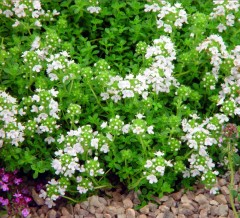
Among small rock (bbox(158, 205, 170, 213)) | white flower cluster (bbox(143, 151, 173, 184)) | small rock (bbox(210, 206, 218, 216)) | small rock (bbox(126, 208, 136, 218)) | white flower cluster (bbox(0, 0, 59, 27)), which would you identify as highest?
white flower cluster (bbox(0, 0, 59, 27))


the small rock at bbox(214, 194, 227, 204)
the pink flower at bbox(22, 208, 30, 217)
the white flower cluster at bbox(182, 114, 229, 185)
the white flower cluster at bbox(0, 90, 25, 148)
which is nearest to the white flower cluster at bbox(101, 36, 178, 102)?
the white flower cluster at bbox(182, 114, 229, 185)

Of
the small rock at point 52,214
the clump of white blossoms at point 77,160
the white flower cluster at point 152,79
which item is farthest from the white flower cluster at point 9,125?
the white flower cluster at point 152,79

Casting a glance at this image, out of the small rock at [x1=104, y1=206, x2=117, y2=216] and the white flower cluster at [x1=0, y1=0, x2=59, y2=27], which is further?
the white flower cluster at [x1=0, y1=0, x2=59, y2=27]

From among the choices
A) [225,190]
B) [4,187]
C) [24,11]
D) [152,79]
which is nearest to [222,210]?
[225,190]

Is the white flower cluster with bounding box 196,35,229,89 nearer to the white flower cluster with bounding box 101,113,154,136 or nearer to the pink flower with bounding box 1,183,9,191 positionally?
the white flower cluster with bounding box 101,113,154,136

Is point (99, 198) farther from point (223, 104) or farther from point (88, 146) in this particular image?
point (223, 104)

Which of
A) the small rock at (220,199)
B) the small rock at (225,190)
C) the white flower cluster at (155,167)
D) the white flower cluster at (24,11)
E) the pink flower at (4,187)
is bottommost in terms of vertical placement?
the pink flower at (4,187)

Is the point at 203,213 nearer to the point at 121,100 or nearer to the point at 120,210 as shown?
the point at 120,210

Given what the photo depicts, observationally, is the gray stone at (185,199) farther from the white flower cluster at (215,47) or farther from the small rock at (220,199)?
the white flower cluster at (215,47)
